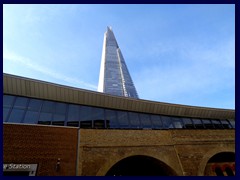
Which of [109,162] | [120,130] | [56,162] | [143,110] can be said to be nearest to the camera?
[56,162]

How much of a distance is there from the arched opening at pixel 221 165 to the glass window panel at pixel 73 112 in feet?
32.4

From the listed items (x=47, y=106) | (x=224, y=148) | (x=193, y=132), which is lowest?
(x=224, y=148)

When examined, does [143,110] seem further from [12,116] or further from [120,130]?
[12,116]

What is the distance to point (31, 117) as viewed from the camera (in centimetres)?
1220

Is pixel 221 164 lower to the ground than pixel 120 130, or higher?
lower

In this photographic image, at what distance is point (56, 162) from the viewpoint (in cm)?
1057

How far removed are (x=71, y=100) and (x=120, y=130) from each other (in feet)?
13.6

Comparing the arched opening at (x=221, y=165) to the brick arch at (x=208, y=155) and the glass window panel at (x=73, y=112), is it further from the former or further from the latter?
the glass window panel at (x=73, y=112)

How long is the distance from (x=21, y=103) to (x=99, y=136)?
5664mm

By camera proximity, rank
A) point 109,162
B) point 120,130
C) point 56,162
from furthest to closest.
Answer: point 120,130 → point 109,162 → point 56,162

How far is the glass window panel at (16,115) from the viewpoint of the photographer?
11.7 metres

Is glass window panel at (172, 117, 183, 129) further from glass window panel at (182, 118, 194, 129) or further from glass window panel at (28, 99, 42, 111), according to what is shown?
glass window panel at (28, 99, 42, 111)

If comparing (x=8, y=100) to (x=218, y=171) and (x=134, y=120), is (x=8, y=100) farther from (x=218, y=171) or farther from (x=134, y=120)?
(x=218, y=171)
